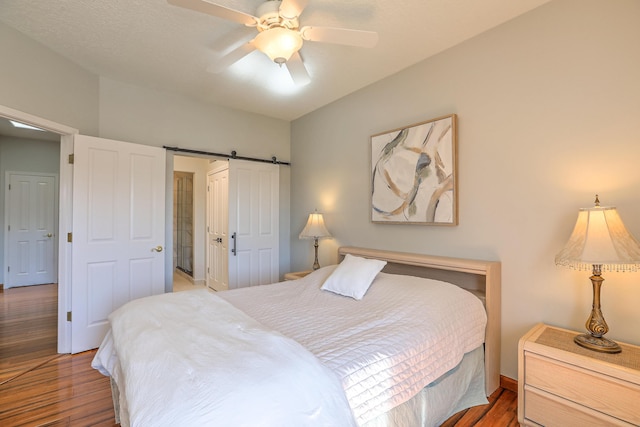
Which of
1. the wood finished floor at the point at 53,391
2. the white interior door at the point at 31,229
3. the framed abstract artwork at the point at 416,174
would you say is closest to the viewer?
the wood finished floor at the point at 53,391

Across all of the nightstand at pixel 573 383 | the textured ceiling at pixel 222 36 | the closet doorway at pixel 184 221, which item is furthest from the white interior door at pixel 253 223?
the nightstand at pixel 573 383

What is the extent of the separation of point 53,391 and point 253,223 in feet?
8.18

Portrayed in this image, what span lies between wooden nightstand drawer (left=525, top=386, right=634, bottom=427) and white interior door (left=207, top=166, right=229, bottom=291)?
11.8 ft

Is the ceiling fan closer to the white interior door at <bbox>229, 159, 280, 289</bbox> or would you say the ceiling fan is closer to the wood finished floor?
the white interior door at <bbox>229, 159, 280, 289</bbox>

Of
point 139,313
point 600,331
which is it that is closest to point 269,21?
point 139,313

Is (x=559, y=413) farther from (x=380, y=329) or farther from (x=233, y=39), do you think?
(x=233, y=39)

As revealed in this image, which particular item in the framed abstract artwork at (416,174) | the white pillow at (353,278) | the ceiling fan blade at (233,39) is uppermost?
the ceiling fan blade at (233,39)

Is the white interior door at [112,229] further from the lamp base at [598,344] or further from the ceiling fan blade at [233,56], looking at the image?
the lamp base at [598,344]

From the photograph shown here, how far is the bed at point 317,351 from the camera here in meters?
0.99

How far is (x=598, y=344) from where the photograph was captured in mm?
1613

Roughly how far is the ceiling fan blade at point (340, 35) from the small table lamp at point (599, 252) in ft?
5.26

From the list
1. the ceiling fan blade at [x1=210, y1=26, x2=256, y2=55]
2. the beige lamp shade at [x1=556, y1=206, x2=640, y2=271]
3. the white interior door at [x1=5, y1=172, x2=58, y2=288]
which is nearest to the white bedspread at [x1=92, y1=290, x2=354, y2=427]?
the beige lamp shade at [x1=556, y1=206, x2=640, y2=271]

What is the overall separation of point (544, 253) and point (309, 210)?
2.72 metres

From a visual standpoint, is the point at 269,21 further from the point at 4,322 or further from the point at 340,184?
the point at 4,322
